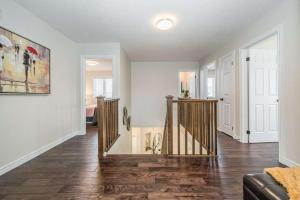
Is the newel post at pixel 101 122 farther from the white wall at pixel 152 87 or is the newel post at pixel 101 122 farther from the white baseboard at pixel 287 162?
the white wall at pixel 152 87

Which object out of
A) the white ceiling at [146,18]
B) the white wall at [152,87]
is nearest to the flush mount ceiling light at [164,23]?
the white ceiling at [146,18]

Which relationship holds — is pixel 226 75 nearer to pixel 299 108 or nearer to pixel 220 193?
pixel 299 108

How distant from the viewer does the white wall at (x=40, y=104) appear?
2.46 meters

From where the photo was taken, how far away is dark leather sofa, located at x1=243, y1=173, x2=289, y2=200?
0.90 m

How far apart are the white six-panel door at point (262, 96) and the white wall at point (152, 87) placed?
3355mm

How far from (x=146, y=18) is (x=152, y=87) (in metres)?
4.13

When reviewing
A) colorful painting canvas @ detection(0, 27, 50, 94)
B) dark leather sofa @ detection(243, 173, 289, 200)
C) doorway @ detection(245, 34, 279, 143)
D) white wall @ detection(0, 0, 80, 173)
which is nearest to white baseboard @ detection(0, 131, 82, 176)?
white wall @ detection(0, 0, 80, 173)

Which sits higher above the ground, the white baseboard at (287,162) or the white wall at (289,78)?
the white wall at (289,78)

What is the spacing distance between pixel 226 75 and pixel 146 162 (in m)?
3.11

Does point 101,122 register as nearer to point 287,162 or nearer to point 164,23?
point 164,23

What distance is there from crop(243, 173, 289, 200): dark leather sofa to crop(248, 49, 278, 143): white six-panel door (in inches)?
122

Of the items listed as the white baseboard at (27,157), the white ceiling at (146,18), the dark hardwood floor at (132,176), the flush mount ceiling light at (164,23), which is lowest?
the dark hardwood floor at (132,176)

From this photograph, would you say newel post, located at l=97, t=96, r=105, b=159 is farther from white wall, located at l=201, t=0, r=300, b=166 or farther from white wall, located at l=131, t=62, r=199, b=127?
white wall, located at l=131, t=62, r=199, b=127

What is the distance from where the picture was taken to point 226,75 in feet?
15.1
